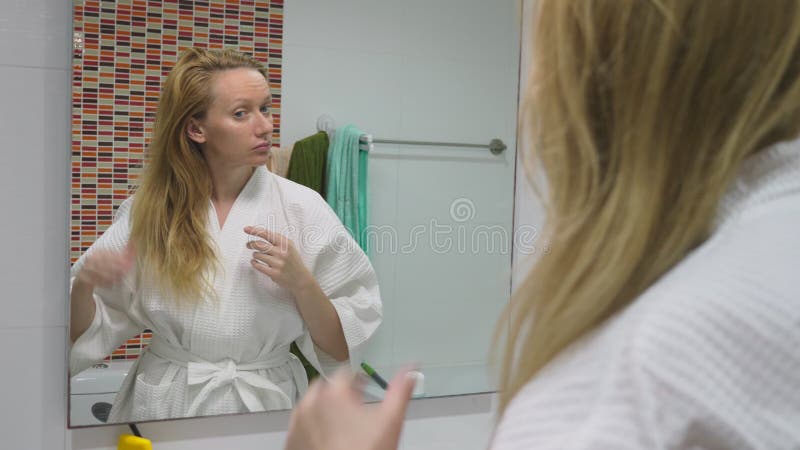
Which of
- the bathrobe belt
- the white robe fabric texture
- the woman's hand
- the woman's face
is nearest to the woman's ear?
the woman's face

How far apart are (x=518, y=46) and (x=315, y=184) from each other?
0.51 meters

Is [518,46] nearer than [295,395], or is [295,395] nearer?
[295,395]

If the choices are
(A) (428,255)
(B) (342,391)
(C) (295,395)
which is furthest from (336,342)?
(B) (342,391)

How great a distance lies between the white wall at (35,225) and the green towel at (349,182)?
42 cm

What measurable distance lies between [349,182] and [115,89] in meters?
0.40

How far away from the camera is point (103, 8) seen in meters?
1.25

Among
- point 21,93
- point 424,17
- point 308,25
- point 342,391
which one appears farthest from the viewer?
point 424,17

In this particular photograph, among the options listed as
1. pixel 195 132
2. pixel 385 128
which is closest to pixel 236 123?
pixel 195 132

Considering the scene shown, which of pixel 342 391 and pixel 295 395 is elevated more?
pixel 342 391

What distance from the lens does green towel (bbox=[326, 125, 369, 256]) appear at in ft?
4.61

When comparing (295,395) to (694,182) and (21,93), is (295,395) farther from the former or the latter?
(694,182)

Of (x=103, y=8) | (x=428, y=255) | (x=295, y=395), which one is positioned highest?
(x=103, y=8)

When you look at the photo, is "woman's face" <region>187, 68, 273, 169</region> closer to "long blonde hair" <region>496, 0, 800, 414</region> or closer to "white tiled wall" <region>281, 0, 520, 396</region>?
"white tiled wall" <region>281, 0, 520, 396</region>

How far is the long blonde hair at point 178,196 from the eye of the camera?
50.5 inches
